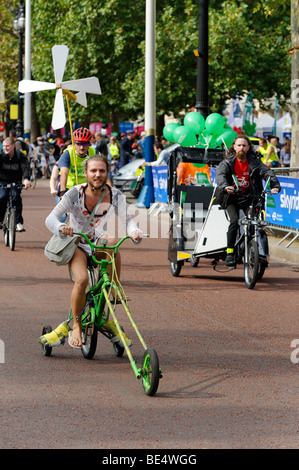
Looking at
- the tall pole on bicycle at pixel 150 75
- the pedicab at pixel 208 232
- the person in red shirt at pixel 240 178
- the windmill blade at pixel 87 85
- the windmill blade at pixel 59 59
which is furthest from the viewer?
the tall pole on bicycle at pixel 150 75

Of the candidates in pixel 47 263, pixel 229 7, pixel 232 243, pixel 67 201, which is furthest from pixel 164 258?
pixel 229 7

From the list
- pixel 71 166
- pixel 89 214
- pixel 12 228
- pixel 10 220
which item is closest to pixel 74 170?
pixel 71 166

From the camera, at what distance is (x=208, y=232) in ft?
39.7

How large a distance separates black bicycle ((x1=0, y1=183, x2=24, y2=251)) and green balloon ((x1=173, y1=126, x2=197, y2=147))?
2.74 m

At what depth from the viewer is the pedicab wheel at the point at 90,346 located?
720cm

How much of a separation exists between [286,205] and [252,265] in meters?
3.80

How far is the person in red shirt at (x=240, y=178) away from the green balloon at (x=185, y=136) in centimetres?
248

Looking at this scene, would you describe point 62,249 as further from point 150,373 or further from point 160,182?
point 160,182

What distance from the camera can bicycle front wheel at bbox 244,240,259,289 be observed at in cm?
1115

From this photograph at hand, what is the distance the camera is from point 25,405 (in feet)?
19.4

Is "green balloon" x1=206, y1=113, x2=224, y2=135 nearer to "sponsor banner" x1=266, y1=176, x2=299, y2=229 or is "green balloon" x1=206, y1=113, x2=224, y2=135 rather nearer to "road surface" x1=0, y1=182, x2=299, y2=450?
"sponsor banner" x1=266, y1=176, x2=299, y2=229

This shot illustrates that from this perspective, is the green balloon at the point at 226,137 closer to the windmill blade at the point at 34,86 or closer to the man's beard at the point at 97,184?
the windmill blade at the point at 34,86

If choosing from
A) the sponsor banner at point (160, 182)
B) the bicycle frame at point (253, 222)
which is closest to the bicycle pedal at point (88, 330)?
the bicycle frame at point (253, 222)

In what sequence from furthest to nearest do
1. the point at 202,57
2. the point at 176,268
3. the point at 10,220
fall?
the point at 202,57 < the point at 10,220 < the point at 176,268
